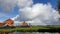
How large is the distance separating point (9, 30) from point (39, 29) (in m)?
3.99

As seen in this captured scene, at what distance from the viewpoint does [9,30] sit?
24.1m

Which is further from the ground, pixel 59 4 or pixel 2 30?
pixel 59 4

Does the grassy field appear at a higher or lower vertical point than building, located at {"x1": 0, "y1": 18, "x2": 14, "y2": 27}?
lower

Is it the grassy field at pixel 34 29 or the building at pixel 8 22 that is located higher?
the building at pixel 8 22

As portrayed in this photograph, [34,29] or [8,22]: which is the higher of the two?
[8,22]

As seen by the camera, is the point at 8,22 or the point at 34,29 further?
the point at 8,22

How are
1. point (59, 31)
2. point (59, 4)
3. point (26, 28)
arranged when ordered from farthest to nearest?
point (26, 28)
point (59, 31)
point (59, 4)

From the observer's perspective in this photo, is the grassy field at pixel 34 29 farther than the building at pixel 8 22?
No

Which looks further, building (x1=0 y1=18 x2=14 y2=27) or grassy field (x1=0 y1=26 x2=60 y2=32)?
building (x1=0 y1=18 x2=14 y2=27)

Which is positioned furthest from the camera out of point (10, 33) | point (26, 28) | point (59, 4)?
point (26, 28)

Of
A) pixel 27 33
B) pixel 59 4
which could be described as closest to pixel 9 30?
pixel 27 33

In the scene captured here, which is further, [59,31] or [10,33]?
[10,33]

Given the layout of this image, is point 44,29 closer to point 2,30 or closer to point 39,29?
point 39,29

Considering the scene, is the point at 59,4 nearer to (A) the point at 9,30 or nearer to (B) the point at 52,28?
(B) the point at 52,28
